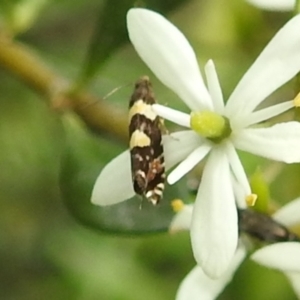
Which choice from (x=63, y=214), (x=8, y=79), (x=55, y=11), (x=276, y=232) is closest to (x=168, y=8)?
(x=276, y=232)

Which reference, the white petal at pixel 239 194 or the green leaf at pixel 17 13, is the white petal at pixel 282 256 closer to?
the white petal at pixel 239 194

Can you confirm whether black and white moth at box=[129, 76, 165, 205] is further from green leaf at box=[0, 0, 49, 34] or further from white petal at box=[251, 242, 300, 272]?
green leaf at box=[0, 0, 49, 34]

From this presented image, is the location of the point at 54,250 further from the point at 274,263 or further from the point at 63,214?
the point at 274,263

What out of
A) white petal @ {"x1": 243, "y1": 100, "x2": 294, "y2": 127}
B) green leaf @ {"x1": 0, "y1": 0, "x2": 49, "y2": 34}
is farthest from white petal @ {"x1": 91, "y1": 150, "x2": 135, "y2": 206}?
green leaf @ {"x1": 0, "y1": 0, "x2": 49, "y2": 34}

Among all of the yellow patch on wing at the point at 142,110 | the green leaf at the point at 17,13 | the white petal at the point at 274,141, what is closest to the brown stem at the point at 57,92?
the green leaf at the point at 17,13

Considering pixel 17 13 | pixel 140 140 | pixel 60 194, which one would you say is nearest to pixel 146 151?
pixel 140 140
